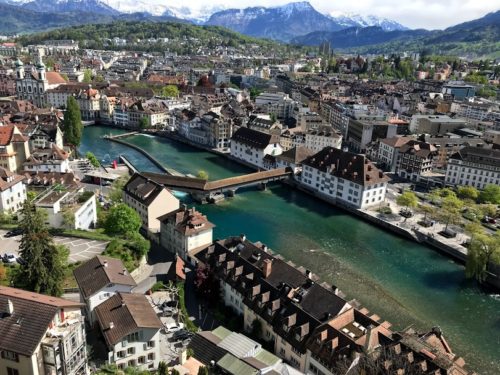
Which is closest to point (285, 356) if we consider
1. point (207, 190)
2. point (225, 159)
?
point (207, 190)

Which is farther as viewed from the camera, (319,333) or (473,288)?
(473,288)

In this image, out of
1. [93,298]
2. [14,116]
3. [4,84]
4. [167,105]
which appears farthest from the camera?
[4,84]

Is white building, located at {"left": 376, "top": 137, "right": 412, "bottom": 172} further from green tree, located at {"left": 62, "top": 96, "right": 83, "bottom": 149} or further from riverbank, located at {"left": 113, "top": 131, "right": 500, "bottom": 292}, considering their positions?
green tree, located at {"left": 62, "top": 96, "right": 83, "bottom": 149}

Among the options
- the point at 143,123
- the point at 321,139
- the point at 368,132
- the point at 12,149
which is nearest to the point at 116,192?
the point at 12,149

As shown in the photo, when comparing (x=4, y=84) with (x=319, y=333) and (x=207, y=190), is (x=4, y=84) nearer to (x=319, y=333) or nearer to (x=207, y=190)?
(x=207, y=190)

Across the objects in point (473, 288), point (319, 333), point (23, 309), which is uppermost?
point (23, 309)

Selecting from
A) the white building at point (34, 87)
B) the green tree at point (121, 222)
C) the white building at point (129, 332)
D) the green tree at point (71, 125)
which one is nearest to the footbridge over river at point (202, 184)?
the green tree at point (121, 222)

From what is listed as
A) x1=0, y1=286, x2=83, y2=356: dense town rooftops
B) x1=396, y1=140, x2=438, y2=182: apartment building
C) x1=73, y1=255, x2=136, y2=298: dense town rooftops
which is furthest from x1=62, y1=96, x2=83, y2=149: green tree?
x1=0, y1=286, x2=83, y2=356: dense town rooftops
